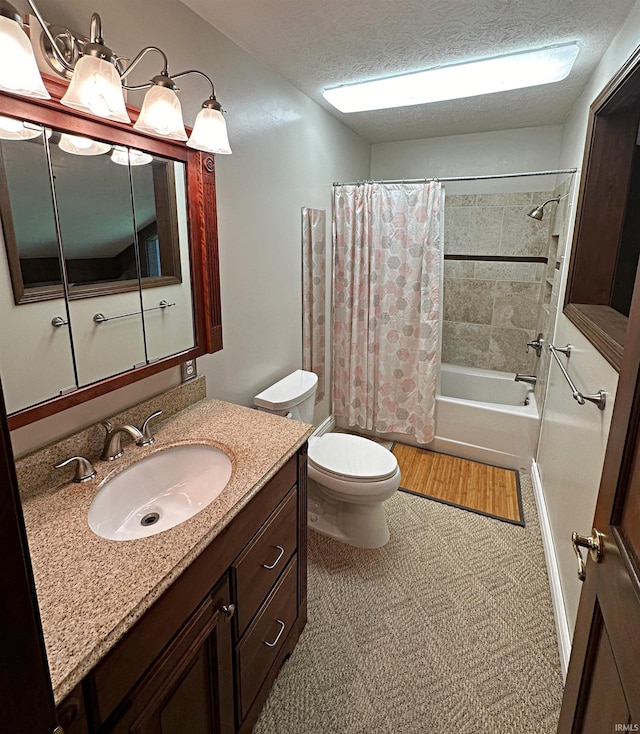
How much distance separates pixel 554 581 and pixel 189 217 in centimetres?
218

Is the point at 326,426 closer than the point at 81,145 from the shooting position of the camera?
No

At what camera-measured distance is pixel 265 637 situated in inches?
53.2

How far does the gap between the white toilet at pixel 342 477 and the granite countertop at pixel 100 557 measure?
2.31 ft

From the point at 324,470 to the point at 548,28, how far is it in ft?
6.82

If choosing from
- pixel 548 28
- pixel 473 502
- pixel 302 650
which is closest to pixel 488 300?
pixel 473 502

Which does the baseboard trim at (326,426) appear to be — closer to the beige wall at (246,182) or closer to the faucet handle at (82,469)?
the beige wall at (246,182)

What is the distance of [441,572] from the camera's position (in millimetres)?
2006

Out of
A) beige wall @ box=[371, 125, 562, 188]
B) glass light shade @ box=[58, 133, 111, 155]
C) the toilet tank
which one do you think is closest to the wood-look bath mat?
the toilet tank

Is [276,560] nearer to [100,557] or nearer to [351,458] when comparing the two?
[100,557]

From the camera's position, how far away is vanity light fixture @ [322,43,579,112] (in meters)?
1.88

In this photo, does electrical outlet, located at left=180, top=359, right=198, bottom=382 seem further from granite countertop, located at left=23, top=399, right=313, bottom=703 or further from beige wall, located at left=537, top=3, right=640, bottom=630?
beige wall, located at left=537, top=3, right=640, bottom=630

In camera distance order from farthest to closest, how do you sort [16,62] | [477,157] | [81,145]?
[477,157] < [81,145] < [16,62]

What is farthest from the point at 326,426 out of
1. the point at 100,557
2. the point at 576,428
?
the point at 100,557

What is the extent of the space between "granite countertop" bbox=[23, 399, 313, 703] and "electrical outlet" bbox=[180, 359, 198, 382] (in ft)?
1.15
